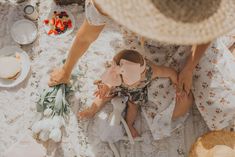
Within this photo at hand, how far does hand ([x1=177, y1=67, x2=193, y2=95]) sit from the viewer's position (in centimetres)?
145

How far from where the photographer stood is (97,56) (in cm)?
177

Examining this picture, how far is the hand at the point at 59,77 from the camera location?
1628 mm

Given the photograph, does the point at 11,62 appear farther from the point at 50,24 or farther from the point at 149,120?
the point at 149,120

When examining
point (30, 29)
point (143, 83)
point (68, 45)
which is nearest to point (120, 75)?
point (143, 83)

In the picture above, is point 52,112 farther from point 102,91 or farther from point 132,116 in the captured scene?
point 132,116

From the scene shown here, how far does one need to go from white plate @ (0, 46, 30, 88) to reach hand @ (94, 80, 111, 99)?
34cm

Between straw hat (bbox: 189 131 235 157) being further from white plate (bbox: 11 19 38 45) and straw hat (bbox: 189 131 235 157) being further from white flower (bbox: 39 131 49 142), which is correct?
white plate (bbox: 11 19 38 45)

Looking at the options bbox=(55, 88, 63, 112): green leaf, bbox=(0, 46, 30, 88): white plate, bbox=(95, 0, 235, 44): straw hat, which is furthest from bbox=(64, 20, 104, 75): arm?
bbox=(95, 0, 235, 44): straw hat

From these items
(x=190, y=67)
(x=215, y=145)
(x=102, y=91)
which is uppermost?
(x=190, y=67)

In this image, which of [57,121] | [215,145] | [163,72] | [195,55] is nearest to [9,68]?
[57,121]

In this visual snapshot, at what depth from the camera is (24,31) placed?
5.83 ft

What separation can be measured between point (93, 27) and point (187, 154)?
701 mm

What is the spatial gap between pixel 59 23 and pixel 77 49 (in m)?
0.37

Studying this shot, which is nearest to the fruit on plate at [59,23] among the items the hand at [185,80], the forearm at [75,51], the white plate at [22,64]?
the white plate at [22,64]
